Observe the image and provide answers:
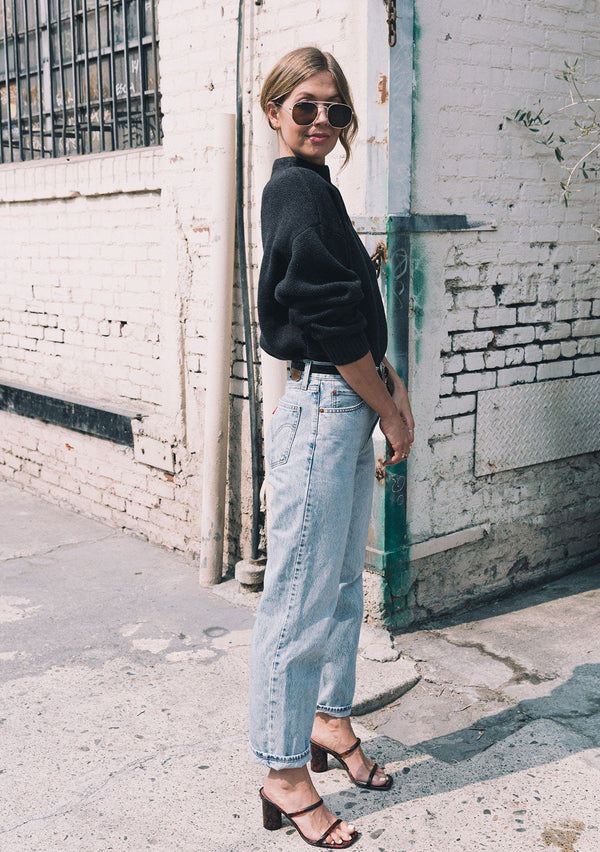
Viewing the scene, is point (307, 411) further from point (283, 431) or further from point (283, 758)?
point (283, 758)

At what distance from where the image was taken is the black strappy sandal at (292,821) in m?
2.45

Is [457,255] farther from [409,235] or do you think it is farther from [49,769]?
[49,769]

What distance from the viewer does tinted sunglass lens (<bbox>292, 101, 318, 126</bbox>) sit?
7.56 ft

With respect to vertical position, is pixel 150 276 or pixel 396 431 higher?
pixel 150 276

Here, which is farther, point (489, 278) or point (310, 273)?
point (489, 278)

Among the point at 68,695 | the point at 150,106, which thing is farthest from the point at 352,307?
the point at 150,106

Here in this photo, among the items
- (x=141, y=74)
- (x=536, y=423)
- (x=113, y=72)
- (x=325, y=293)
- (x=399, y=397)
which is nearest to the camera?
(x=325, y=293)

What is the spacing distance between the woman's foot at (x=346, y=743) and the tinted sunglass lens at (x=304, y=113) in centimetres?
171

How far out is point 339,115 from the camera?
7.65 ft

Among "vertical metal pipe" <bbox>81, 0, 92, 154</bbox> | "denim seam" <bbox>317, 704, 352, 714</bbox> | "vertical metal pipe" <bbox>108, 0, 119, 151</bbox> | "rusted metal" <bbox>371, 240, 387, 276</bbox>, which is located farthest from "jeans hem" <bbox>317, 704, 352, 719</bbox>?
"vertical metal pipe" <bbox>81, 0, 92, 154</bbox>

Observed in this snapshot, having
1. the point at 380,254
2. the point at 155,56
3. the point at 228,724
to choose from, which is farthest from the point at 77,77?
the point at 228,724

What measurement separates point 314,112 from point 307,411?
77 centimetres

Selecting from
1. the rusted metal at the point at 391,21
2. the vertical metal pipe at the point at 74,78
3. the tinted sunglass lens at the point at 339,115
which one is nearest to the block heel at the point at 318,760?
the tinted sunglass lens at the point at 339,115

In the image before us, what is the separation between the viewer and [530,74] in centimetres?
387
